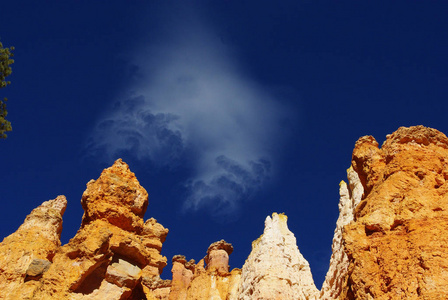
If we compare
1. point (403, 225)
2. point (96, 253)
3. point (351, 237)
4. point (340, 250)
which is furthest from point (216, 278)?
point (403, 225)

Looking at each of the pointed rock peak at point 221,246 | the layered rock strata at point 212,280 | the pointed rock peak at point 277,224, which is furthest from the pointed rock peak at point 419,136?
the pointed rock peak at point 221,246

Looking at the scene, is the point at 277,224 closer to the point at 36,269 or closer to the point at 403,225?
the point at 36,269

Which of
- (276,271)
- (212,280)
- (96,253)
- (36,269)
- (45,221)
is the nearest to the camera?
(36,269)

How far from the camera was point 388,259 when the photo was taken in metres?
8.34

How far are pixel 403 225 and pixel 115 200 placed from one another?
11048 mm

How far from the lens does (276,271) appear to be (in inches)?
1192

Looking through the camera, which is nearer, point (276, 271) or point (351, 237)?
point (351, 237)

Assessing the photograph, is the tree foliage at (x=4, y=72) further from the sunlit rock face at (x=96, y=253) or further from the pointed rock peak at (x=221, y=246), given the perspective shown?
the pointed rock peak at (x=221, y=246)

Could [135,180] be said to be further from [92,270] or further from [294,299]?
[294,299]

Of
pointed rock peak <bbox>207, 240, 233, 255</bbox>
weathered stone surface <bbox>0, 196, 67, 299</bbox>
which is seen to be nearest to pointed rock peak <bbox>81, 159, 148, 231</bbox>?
weathered stone surface <bbox>0, 196, 67, 299</bbox>

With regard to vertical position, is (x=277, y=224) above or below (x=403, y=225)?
above

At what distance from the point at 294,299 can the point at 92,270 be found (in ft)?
62.6

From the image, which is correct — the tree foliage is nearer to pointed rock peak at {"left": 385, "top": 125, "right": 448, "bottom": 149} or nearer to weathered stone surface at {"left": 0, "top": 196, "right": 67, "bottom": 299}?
weathered stone surface at {"left": 0, "top": 196, "right": 67, "bottom": 299}

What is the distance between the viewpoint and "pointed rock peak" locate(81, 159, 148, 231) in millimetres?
15867
